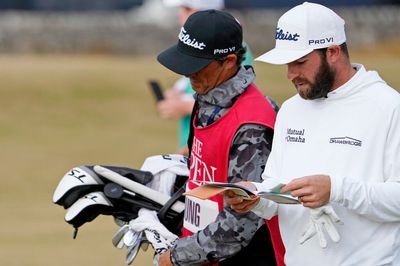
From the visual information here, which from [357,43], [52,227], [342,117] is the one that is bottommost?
[357,43]

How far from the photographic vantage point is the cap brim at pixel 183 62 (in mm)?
Answer: 5262

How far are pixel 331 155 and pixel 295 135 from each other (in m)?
0.22

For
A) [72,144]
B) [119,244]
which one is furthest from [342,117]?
[72,144]

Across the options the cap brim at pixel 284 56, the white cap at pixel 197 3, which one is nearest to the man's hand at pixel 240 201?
the cap brim at pixel 284 56

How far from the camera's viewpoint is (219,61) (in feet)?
17.5

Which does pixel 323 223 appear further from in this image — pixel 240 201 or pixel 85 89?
pixel 85 89

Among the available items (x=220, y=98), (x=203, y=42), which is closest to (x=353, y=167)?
(x=220, y=98)

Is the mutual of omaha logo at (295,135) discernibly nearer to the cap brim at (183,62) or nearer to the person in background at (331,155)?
the person in background at (331,155)

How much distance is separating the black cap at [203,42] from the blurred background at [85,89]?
5.10 meters

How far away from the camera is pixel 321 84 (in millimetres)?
4773

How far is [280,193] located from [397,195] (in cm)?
45

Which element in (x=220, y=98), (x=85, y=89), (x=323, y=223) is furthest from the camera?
(x=85, y=89)

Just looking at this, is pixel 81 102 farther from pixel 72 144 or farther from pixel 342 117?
pixel 342 117

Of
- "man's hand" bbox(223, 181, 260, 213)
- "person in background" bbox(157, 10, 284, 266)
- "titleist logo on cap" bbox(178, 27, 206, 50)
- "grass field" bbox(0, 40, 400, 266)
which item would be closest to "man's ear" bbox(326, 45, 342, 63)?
"person in background" bbox(157, 10, 284, 266)
